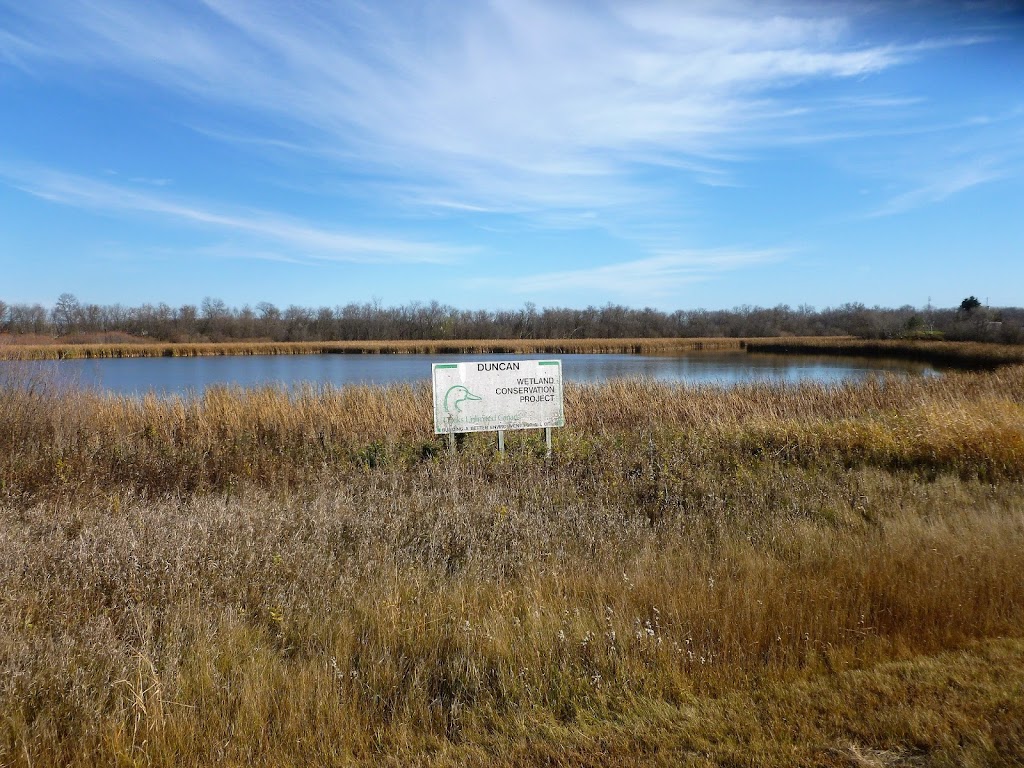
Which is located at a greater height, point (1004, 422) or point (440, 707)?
point (1004, 422)

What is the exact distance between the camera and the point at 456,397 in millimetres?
8242

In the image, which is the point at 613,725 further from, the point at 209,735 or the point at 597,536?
the point at 597,536

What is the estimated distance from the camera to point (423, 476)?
728 cm

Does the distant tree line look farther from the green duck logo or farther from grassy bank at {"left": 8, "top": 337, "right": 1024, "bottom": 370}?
the green duck logo

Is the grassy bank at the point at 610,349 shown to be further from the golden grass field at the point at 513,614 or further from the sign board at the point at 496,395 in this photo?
the golden grass field at the point at 513,614

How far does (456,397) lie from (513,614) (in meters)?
4.64

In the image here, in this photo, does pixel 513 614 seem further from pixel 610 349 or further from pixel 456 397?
pixel 610 349

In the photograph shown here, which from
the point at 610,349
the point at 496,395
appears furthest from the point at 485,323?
the point at 496,395

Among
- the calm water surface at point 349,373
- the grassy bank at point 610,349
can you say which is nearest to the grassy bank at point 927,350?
the grassy bank at point 610,349

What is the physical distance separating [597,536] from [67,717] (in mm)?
3650

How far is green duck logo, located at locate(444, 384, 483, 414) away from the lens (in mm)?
8211

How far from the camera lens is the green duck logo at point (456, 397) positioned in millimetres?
8211

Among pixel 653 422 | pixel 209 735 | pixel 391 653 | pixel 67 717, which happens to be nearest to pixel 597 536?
pixel 391 653

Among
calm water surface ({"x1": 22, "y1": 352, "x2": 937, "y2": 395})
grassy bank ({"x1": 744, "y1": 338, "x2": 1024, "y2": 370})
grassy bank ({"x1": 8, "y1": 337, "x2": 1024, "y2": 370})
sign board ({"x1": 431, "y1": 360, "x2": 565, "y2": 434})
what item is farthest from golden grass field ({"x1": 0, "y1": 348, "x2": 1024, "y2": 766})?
grassy bank ({"x1": 8, "y1": 337, "x2": 1024, "y2": 370})
